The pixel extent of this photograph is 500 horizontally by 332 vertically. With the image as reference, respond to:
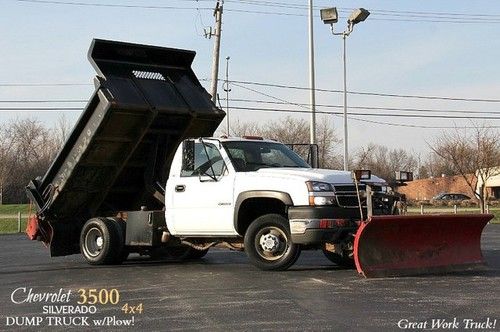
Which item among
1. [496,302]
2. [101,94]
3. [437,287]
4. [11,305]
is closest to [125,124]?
[101,94]

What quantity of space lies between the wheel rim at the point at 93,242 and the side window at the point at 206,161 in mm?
2238

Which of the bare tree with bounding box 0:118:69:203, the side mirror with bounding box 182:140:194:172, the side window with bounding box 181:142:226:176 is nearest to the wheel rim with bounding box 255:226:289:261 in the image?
the side window with bounding box 181:142:226:176

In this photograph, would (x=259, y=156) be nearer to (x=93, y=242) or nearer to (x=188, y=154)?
(x=188, y=154)

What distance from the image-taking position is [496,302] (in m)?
7.61

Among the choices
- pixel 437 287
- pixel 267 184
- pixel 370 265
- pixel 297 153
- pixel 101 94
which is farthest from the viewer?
pixel 297 153

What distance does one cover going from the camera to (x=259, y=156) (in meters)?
11.2

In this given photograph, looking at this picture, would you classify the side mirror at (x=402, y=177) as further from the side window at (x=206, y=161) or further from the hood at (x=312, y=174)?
the side window at (x=206, y=161)

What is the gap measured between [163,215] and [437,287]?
16.2 feet

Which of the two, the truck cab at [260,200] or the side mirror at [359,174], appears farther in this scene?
the truck cab at [260,200]

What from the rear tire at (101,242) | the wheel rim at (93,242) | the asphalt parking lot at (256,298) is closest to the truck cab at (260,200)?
the asphalt parking lot at (256,298)

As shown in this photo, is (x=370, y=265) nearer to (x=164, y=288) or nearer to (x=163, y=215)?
(x=164, y=288)

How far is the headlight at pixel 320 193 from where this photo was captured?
389 inches

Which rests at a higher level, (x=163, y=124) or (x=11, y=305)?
(x=163, y=124)

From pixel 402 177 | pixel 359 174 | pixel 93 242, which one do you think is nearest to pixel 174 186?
pixel 93 242
